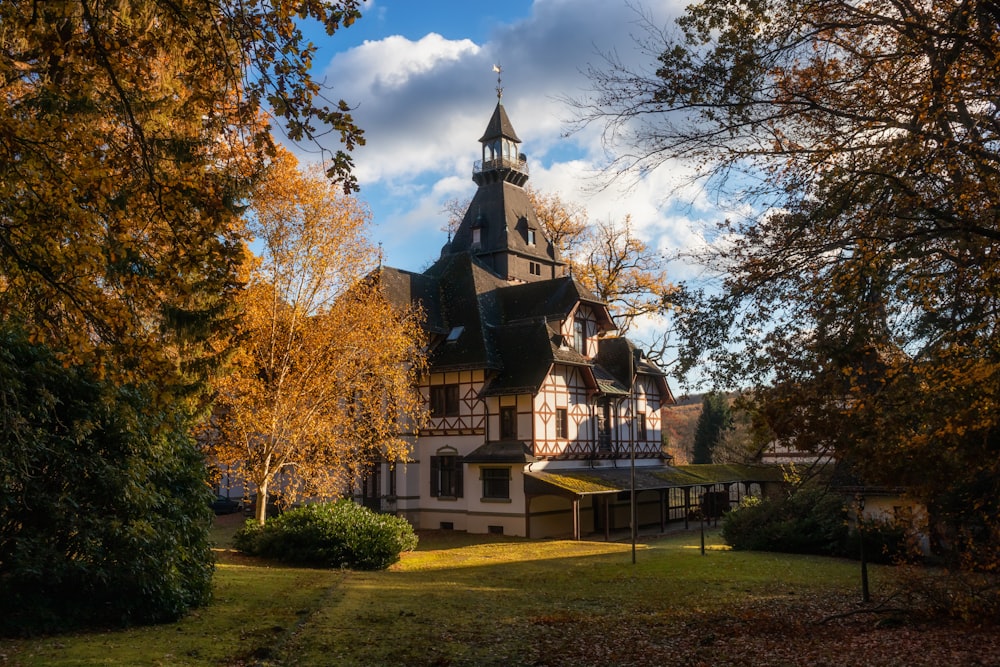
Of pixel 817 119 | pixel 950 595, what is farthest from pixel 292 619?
pixel 817 119

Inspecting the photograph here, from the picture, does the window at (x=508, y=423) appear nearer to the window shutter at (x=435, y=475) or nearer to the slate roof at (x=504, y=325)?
the slate roof at (x=504, y=325)

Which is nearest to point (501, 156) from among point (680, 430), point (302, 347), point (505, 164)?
point (505, 164)

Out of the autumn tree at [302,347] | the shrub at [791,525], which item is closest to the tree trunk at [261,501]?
the autumn tree at [302,347]

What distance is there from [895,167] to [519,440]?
2289cm

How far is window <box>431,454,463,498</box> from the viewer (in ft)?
109

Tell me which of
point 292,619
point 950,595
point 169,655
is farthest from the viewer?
point 292,619

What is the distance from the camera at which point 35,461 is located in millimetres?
10836

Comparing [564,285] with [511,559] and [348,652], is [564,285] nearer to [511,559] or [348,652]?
[511,559]

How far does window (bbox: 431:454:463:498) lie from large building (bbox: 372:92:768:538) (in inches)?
2.1

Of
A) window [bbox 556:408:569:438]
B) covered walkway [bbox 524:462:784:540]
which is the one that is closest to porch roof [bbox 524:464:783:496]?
covered walkway [bbox 524:462:784:540]

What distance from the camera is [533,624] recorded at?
500 inches

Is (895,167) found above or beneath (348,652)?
above

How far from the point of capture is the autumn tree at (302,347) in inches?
863

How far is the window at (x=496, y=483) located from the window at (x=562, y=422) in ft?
9.17
